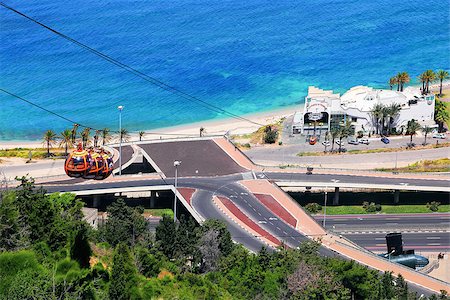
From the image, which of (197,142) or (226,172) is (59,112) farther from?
(226,172)

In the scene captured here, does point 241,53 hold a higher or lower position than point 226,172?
higher

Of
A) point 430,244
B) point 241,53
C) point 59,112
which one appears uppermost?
point 241,53

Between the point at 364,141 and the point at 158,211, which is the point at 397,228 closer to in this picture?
the point at 158,211

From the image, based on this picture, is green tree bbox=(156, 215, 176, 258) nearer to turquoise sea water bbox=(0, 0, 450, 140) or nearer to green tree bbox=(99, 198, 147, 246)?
green tree bbox=(99, 198, 147, 246)

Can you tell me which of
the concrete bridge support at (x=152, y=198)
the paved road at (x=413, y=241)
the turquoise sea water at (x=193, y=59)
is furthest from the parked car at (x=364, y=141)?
the concrete bridge support at (x=152, y=198)

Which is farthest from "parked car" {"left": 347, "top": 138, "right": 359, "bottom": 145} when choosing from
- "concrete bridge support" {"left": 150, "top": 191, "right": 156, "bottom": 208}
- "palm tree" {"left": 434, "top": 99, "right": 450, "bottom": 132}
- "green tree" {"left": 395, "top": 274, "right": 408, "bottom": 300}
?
"green tree" {"left": 395, "top": 274, "right": 408, "bottom": 300}

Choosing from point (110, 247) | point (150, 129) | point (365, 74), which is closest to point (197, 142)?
point (150, 129)

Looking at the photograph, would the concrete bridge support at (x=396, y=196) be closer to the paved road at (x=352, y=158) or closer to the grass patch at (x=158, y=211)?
the paved road at (x=352, y=158)

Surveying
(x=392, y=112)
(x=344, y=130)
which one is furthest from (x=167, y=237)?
(x=392, y=112)
